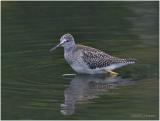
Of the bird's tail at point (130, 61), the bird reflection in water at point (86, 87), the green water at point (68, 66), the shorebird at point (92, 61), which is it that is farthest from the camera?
the shorebird at point (92, 61)

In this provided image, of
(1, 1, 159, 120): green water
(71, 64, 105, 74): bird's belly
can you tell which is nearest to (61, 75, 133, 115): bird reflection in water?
(1, 1, 159, 120): green water

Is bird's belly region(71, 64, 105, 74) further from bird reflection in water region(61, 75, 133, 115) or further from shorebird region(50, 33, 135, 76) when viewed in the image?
bird reflection in water region(61, 75, 133, 115)

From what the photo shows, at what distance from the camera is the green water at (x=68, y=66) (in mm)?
15242

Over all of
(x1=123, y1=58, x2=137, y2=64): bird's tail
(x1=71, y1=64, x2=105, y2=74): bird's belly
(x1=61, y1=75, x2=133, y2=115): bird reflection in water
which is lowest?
(x1=61, y1=75, x2=133, y2=115): bird reflection in water

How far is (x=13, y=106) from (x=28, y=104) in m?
0.28

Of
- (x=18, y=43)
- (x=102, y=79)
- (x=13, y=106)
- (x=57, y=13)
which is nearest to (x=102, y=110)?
(x=13, y=106)

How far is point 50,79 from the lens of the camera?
1720 centimetres

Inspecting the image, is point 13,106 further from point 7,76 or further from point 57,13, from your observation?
point 57,13

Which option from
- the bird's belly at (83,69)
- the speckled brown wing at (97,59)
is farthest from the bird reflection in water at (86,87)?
the speckled brown wing at (97,59)

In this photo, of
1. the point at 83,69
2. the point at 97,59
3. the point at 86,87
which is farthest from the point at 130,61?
the point at 86,87

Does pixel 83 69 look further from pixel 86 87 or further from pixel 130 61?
pixel 86 87

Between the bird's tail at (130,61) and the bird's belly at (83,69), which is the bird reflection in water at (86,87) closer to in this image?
the bird's belly at (83,69)

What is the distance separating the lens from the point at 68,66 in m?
18.8

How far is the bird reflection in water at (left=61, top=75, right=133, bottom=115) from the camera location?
15655 millimetres
